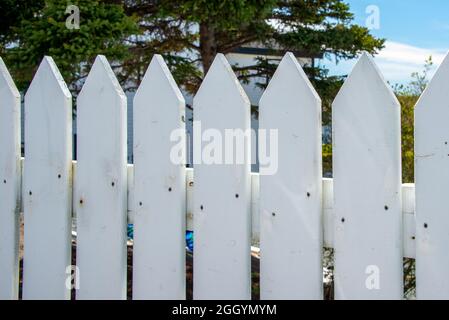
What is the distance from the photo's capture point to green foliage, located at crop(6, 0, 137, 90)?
4605 mm

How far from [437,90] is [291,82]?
1.34 feet

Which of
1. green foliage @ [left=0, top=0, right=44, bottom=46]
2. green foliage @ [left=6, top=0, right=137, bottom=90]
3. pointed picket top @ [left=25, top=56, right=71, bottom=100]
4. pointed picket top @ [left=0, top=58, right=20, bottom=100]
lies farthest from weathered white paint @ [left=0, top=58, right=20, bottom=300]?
green foliage @ [left=0, top=0, right=44, bottom=46]

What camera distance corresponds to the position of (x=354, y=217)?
4.86ft

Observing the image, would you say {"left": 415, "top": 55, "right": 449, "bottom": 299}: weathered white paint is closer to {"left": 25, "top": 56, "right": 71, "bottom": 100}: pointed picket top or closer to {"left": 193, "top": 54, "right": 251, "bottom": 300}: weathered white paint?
{"left": 193, "top": 54, "right": 251, "bottom": 300}: weathered white paint

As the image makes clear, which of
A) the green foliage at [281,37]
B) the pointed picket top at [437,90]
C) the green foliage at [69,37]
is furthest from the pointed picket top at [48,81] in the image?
the green foliage at [281,37]

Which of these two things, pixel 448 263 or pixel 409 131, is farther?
pixel 409 131

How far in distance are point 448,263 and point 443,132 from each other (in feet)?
1.15

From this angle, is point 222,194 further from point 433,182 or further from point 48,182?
point 48,182

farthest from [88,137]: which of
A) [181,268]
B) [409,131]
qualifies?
[409,131]

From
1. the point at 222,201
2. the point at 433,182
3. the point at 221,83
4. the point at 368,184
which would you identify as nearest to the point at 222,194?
the point at 222,201

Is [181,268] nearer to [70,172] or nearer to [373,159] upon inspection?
[70,172]

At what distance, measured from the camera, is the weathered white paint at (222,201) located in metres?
1.63

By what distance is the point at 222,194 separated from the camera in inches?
65.1
